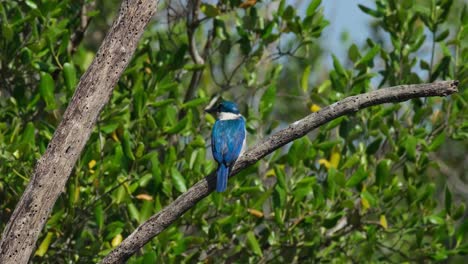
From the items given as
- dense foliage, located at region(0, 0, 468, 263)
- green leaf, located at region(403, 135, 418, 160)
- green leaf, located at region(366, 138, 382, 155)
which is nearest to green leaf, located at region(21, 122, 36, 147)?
dense foliage, located at region(0, 0, 468, 263)

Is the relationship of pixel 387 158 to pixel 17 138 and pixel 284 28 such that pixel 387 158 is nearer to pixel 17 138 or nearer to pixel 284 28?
pixel 284 28

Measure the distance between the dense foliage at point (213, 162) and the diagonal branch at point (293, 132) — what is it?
38.8 inches

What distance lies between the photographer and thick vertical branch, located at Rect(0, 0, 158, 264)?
15.9 feet

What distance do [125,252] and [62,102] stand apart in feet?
5.97

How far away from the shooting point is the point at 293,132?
4887 millimetres

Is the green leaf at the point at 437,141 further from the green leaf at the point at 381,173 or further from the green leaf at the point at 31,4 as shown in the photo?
the green leaf at the point at 31,4

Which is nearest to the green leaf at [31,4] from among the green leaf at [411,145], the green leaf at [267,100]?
the green leaf at [267,100]

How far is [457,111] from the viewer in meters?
7.23

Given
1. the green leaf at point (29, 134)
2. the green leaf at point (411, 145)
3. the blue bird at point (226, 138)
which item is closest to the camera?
the blue bird at point (226, 138)

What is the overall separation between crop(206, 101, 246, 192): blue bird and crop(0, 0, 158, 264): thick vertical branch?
3.76ft

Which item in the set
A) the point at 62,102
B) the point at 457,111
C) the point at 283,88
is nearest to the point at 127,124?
the point at 62,102

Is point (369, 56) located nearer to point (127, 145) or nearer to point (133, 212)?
point (127, 145)

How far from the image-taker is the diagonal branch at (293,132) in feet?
15.6

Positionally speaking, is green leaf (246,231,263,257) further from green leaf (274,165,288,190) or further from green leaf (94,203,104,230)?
green leaf (94,203,104,230)
